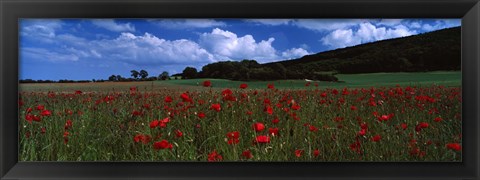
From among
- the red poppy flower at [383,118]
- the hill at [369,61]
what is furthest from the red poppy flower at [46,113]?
the red poppy flower at [383,118]

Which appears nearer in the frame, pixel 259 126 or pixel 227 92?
pixel 259 126

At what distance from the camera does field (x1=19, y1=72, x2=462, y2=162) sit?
14.8ft

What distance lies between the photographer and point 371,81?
4750 mm

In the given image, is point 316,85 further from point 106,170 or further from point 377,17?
point 106,170

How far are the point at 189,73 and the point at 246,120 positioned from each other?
1.72 feet

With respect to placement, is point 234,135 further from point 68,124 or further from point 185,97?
point 68,124

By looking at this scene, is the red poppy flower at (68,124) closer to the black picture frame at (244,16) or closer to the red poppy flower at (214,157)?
the black picture frame at (244,16)

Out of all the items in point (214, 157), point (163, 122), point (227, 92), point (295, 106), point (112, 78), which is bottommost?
point (214, 157)

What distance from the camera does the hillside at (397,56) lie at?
455cm

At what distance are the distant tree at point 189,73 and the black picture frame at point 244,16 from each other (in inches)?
15.7

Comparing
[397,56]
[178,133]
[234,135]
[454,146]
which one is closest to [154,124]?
[178,133]

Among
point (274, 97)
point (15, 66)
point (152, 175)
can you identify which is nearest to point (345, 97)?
point (274, 97)

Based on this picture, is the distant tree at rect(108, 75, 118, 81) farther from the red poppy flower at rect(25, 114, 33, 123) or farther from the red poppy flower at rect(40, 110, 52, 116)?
the red poppy flower at rect(25, 114, 33, 123)

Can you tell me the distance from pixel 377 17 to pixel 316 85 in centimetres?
66
